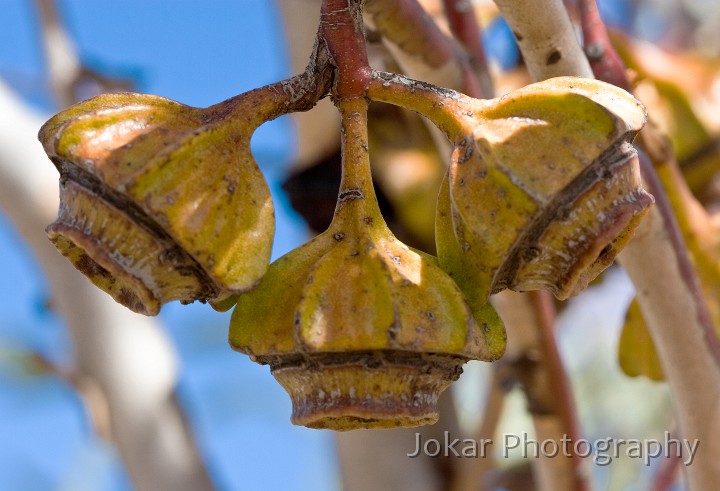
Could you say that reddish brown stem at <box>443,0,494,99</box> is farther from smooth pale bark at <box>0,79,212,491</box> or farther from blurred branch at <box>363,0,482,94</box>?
smooth pale bark at <box>0,79,212,491</box>

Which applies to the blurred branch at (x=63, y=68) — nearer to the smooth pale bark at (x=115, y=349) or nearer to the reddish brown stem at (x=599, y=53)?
the smooth pale bark at (x=115, y=349)

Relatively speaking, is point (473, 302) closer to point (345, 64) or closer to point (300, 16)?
point (345, 64)

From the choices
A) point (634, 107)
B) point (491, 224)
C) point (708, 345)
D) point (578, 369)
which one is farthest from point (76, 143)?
point (578, 369)

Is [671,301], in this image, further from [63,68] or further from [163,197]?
[63,68]

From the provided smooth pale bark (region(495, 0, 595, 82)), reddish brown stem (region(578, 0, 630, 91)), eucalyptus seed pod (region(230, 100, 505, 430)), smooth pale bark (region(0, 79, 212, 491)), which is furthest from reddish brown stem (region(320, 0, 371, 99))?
smooth pale bark (region(0, 79, 212, 491))

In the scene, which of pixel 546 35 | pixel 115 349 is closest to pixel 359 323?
pixel 546 35

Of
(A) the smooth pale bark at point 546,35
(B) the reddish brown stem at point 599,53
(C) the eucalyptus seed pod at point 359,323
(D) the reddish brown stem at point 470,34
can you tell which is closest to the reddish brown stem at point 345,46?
(C) the eucalyptus seed pod at point 359,323
